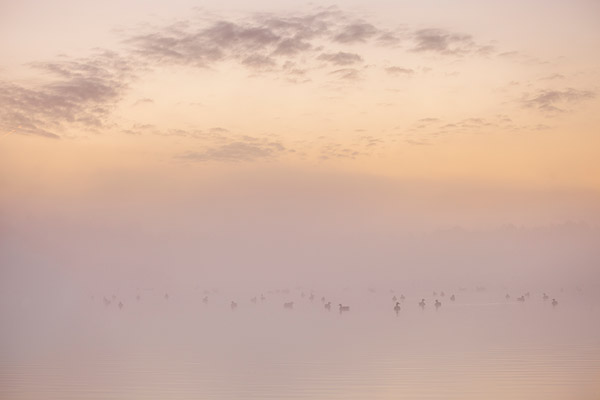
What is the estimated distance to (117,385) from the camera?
30.8m

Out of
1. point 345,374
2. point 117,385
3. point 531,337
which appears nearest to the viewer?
point 117,385

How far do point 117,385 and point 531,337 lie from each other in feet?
86.1

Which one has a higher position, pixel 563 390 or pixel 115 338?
pixel 115 338

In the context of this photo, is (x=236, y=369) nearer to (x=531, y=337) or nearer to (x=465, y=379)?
(x=465, y=379)

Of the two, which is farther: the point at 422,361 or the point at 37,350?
the point at 37,350

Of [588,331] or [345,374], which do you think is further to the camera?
[588,331]

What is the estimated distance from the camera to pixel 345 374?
109ft

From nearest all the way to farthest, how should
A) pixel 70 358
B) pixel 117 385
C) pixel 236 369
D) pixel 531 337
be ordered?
1. pixel 117 385
2. pixel 236 369
3. pixel 70 358
4. pixel 531 337

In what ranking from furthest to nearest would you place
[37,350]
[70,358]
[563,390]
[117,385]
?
[37,350] < [70,358] < [117,385] < [563,390]

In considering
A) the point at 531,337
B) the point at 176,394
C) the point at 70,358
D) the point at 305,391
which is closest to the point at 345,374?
the point at 305,391

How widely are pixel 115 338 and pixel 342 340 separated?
14.4 meters

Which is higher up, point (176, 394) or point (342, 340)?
point (342, 340)

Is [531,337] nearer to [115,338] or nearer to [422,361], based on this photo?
[422,361]

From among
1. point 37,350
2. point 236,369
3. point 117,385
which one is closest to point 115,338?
point 37,350
